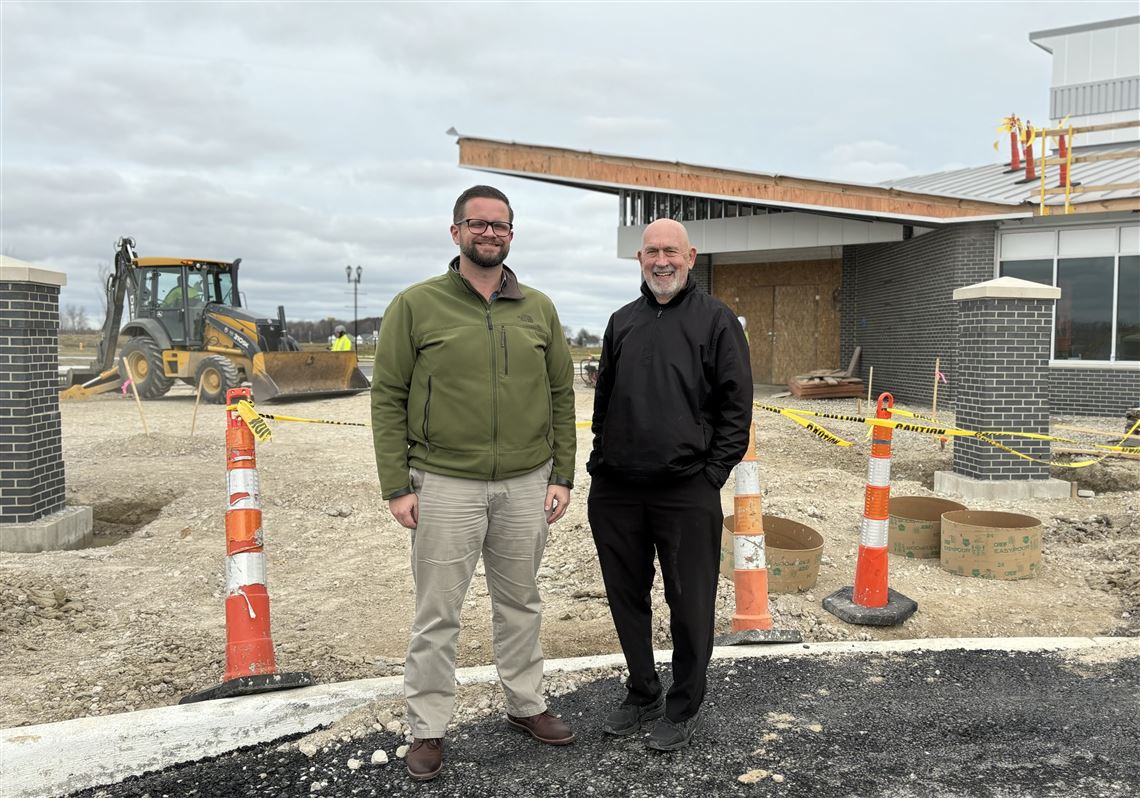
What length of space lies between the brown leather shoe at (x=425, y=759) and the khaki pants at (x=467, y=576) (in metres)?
0.03

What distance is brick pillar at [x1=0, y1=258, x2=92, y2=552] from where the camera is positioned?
665 cm

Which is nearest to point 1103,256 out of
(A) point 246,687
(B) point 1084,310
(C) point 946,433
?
(B) point 1084,310

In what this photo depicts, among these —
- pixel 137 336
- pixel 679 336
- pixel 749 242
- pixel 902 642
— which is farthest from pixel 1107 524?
pixel 137 336

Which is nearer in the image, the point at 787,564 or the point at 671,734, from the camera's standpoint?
the point at 671,734

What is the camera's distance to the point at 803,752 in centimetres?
301

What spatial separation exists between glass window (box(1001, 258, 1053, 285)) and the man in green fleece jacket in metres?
15.1

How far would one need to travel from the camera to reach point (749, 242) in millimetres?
20438

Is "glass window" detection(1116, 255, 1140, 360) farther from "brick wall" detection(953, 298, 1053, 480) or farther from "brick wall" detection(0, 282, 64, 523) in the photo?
"brick wall" detection(0, 282, 64, 523)

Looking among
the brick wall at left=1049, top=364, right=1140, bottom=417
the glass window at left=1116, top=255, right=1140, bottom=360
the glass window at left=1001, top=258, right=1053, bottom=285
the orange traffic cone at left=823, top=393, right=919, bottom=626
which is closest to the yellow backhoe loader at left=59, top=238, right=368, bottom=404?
the glass window at left=1001, top=258, right=1053, bottom=285

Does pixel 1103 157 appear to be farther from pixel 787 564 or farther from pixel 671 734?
pixel 671 734

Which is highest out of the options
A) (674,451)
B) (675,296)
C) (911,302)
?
(911,302)

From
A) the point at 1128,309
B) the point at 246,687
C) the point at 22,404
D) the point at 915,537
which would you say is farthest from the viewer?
the point at 1128,309

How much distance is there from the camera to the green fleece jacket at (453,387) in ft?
9.58

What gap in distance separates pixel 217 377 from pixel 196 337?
143cm
